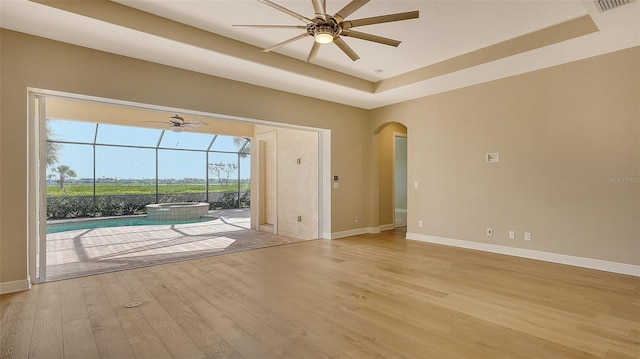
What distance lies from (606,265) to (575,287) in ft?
3.68

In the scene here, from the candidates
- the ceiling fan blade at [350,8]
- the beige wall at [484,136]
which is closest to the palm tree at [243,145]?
the beige wall at [484,136]

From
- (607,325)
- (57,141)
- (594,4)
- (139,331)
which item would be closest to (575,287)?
(607,325)

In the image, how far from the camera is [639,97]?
12.4 ft

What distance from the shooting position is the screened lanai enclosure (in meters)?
9.55

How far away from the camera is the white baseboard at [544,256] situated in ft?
12.8

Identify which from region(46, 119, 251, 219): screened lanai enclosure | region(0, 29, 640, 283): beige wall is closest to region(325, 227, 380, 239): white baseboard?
region(0, 29, 640, 283): beige wall

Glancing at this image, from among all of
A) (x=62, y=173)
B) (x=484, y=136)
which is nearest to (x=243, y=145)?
(x=62, y=173)

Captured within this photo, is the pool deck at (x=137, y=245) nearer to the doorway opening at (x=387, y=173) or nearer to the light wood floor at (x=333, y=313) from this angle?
the light wood floor at (x=333, y=313)

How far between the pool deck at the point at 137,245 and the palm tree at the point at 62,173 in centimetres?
330

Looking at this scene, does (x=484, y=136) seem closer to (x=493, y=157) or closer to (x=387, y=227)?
(x=493, y=157)

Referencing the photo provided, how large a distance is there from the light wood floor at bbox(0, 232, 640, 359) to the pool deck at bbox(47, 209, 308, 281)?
654 millimetres

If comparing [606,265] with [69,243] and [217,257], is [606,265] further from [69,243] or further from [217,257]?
[69,243]

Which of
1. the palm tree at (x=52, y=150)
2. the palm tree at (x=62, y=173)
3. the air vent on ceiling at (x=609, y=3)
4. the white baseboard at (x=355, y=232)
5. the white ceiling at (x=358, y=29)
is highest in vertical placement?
the white ceiling at (x=358, y=29)

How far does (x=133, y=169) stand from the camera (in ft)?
35.8
